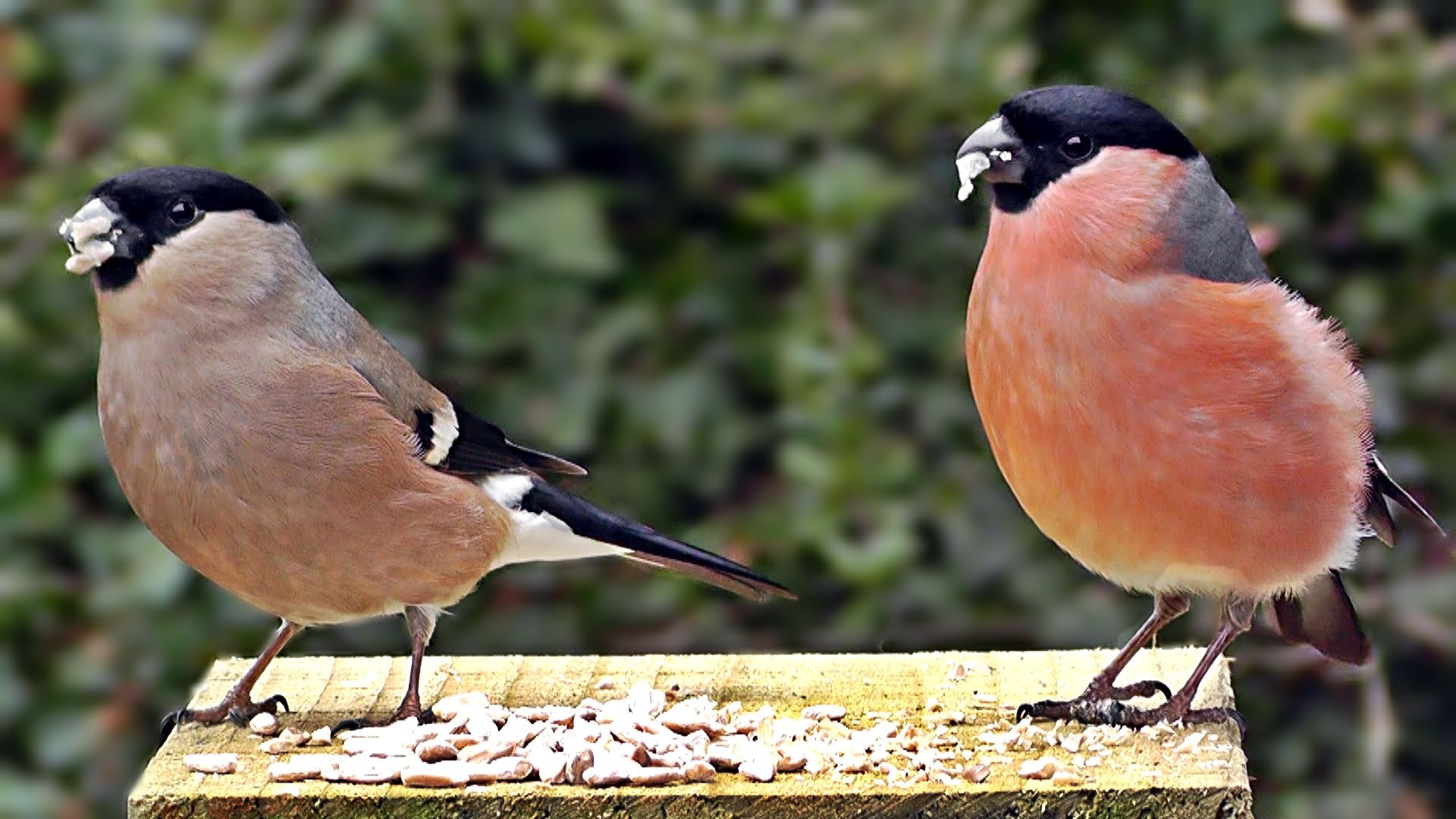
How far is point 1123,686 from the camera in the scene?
290 cm

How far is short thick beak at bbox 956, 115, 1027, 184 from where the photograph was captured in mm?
2576

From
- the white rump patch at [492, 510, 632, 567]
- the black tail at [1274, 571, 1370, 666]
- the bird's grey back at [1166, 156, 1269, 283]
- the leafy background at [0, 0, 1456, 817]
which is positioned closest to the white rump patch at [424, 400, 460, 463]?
the white rump patch at [492, 510, 632, 567]

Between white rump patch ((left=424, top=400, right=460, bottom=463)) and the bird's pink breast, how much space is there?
679mm

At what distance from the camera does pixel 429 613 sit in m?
2.79

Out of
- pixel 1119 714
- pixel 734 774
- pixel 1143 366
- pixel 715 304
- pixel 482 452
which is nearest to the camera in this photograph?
pixel 734 774

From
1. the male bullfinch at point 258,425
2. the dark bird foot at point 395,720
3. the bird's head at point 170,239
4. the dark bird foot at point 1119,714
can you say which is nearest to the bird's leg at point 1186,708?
the dark bird foot at point 1119,714

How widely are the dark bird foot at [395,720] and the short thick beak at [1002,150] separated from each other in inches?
37.5

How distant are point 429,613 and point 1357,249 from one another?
A: 1696 mm

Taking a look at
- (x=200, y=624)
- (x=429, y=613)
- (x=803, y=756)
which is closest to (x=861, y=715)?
(x=803, y=756)

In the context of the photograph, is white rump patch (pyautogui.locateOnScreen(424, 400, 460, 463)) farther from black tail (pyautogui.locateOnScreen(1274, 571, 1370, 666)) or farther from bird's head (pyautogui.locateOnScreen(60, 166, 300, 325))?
black tail (pyautogui.locateOnScreen(1274, 571, 1370, 666))

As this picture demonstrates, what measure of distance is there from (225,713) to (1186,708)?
1206 millimetres

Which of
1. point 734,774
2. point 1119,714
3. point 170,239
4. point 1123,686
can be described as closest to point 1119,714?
point 1119,714

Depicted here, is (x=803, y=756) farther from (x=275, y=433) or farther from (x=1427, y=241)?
(x=1427, y=241)

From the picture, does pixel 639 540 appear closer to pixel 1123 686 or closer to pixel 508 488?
pixel 508 488
